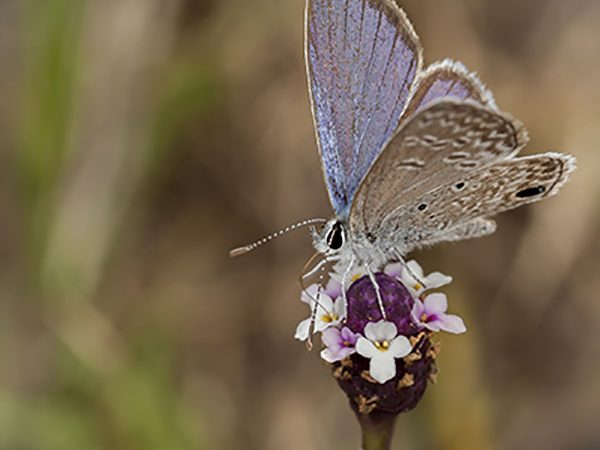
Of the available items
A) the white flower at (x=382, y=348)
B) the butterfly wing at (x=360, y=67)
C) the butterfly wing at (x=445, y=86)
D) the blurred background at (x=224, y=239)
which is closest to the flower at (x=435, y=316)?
the white flower at (x=382, y=348)

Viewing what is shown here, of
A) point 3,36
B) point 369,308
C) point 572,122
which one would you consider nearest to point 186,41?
point 3,36

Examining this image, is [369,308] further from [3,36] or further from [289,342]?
[3,36]

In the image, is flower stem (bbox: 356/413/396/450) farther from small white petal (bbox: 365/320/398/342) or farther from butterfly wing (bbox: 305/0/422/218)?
butterfly wing (bbox: 305/0/422/218)

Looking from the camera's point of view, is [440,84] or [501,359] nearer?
[440,84]

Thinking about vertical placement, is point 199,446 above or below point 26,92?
below

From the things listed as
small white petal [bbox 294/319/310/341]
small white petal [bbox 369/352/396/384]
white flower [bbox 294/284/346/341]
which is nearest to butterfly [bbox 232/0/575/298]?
white flower [bbox 294/284/346/341]

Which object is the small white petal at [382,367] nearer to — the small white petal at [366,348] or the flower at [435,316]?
the small white petal at [366,348]

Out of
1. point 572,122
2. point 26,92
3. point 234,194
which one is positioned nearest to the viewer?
point 26,92
